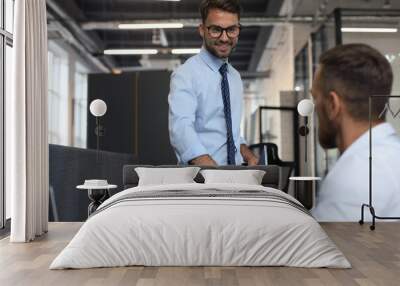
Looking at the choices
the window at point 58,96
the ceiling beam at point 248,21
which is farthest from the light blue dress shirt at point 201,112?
the window at point 58,96

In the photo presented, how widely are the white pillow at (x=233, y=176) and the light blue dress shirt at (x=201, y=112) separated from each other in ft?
1.05

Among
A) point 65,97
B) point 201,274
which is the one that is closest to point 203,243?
point 201,274

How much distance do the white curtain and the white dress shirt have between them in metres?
3.44

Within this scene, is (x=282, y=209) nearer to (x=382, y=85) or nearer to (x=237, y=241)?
(x=237, y=241)

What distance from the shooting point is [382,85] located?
7117mm

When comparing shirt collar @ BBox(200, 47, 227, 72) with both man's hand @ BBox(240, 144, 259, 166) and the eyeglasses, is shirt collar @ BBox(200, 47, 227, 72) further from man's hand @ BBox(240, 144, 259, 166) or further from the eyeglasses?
man's hand @ BBox(240, 144, 259, 166)

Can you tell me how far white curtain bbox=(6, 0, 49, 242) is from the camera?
15.2 feet

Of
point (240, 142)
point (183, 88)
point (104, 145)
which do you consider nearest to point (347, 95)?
point (240, 142)

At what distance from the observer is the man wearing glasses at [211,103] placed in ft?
18.0

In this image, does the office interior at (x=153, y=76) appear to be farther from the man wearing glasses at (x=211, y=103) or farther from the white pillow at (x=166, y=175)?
the white pillow at (x=166, y=175)

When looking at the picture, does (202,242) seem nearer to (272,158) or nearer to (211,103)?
(211,103)

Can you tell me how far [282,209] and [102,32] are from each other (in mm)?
11320

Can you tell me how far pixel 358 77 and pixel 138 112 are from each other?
313cm

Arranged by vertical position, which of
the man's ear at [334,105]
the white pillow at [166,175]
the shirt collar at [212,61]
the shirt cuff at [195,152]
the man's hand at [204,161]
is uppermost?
the shirt collar at [212,61]
